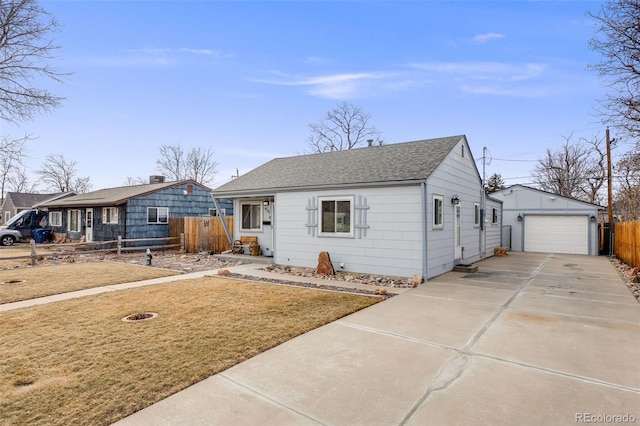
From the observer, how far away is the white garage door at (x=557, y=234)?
17.1 meters

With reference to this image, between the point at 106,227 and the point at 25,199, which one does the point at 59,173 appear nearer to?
the point at 25,199

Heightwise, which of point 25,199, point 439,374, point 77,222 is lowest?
point 439,374

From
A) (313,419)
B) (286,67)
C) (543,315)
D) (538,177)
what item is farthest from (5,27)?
(538,177)

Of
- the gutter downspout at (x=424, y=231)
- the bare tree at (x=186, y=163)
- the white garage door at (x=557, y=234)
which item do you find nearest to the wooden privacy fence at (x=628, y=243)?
the white garage door at (x=557, y=234)

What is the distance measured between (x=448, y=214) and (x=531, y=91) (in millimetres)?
9735

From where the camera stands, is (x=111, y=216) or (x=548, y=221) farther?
(x=548, y=221)

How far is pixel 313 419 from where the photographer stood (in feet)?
8.48

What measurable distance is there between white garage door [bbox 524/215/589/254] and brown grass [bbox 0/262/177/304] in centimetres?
1857

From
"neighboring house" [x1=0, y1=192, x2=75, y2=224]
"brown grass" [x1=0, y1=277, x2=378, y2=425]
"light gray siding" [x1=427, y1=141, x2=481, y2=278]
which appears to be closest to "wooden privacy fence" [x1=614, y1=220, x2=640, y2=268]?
"light gray siding" [x1=427, y1=141, x2=481, y2=278]

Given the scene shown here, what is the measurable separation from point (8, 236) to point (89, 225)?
6324 mm

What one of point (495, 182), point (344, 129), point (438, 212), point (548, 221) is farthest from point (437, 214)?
point (495, 182)

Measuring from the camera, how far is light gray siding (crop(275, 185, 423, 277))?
863 centimetres

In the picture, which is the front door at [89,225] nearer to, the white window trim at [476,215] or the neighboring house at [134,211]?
the neighboring house at [134,211]

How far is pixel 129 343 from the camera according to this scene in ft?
13.6
